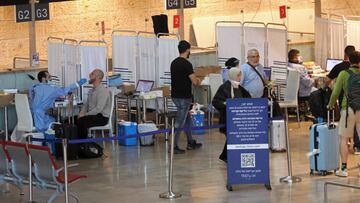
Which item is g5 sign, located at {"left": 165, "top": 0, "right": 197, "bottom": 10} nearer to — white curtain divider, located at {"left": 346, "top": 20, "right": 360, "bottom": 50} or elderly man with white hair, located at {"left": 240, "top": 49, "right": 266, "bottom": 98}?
white curtain divider, located at {"left": 346, "top": 20, "right": 360, "bottom": 50}

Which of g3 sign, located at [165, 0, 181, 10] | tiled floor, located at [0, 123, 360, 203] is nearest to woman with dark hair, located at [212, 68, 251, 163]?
tiled floor, located at [0, 123, 360, 203]

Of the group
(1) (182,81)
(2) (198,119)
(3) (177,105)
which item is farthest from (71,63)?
(1) (182,81)

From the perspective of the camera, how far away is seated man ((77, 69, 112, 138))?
48.0ft

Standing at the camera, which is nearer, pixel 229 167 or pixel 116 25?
pixel 229 167

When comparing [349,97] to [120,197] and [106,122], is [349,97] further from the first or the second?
[106,122]

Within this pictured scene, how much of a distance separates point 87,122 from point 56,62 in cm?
276

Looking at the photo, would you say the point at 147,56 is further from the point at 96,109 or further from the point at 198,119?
the point at 96,109

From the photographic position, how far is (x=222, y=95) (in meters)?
12.5

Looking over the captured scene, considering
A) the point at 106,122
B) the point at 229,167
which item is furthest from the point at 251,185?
the point at 106,122

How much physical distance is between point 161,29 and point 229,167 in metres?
8.60

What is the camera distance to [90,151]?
47.2 ft

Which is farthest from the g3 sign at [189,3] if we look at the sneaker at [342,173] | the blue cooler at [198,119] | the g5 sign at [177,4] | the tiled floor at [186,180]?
the sneaker at [342,173]

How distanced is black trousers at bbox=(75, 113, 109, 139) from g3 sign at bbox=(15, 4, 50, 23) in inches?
166

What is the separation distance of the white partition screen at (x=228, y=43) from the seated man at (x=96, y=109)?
11.9ft
